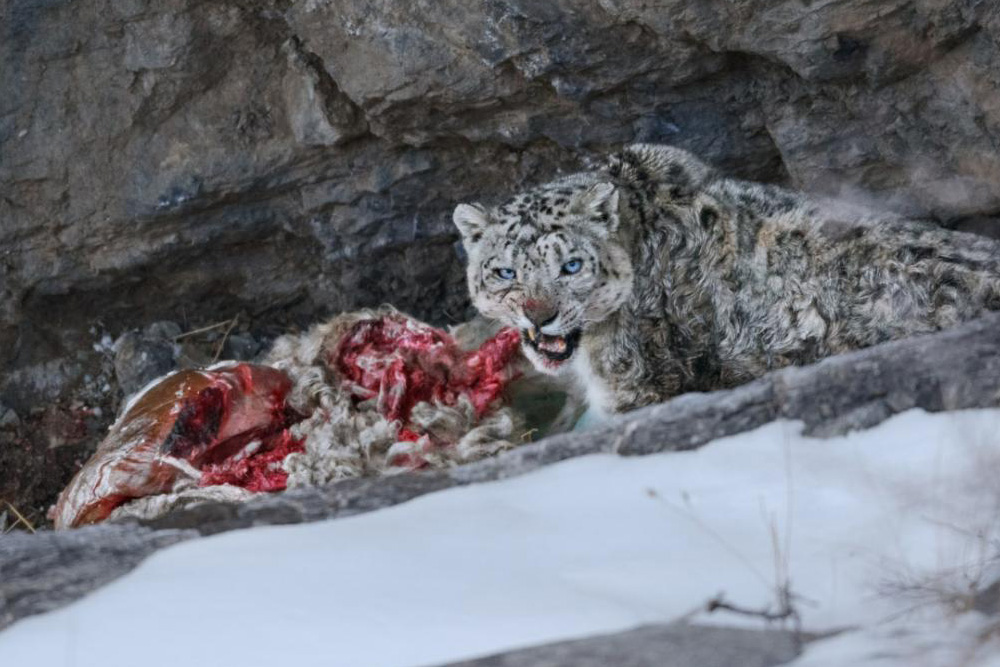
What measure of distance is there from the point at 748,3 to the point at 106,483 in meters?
3.15

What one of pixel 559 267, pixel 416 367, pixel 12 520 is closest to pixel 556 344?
pixel 559 267

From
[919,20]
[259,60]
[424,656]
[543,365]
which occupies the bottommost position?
[424,656]

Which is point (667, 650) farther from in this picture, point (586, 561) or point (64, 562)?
point (64, 562)

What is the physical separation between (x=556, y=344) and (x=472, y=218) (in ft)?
2.04

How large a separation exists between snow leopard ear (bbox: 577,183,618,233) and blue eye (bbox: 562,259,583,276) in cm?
16

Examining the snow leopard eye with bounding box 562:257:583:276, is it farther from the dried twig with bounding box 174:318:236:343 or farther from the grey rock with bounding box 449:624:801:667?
the dried twig with bounding box 174:318:236:343

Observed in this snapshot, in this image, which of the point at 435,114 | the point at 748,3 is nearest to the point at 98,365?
the point at 435,114

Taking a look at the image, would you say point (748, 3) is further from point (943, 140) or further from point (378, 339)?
point (378, 339)

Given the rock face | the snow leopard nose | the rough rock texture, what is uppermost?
the rock face

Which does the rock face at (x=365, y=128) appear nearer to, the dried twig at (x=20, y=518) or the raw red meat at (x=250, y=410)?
the dried twig at (x=20, y=518)

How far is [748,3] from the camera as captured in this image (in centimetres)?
568

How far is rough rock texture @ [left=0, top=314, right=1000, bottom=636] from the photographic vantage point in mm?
3969

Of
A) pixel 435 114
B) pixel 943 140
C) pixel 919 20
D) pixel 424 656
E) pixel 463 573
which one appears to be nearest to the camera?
pixel 424 656

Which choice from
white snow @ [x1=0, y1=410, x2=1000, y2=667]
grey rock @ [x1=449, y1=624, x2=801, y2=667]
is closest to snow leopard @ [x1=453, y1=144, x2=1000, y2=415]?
white snow @ [x1=0, y1=410, x2=1000, y2=667]
